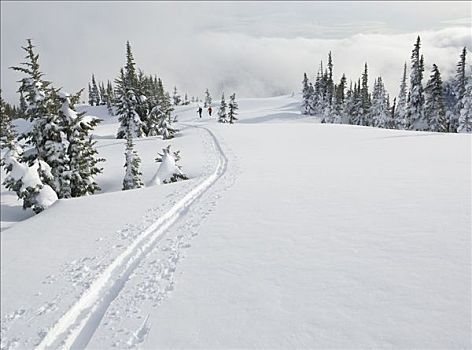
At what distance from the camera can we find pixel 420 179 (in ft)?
47.2

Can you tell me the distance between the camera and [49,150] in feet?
78.9

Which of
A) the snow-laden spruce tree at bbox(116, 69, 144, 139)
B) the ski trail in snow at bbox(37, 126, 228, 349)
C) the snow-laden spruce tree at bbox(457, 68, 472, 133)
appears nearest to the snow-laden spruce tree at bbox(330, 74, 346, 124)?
the snow-laden spruce tree at bbox(457, 68, 472, 133)

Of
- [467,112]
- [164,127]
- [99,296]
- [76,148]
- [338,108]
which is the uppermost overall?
[338,108]

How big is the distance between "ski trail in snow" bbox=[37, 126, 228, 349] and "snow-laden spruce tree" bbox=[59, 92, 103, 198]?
47.1ft

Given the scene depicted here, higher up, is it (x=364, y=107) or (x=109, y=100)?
(x=109, y=100)

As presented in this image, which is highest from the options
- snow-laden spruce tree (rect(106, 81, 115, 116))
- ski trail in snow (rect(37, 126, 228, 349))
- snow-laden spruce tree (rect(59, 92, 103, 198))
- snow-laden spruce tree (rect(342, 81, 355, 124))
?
snow-laden spruce tree (rect(106, 81, 115, 116))

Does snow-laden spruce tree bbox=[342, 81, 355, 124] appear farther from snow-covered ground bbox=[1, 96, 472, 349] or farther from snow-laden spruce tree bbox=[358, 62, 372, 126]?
snow-covered ground bbox=[1, 96, 472, 349]

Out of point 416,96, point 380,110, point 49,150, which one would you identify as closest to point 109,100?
point 380,110

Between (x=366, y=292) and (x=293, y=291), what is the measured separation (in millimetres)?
1388

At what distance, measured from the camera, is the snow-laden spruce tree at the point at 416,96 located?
5531 cm

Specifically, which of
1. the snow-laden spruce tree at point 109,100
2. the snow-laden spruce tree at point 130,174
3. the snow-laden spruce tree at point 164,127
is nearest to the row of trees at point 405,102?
the snow-laden spruce tree at point 164,127

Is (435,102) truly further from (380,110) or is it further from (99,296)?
(99,296)

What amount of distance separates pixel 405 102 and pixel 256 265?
8108 centimetres

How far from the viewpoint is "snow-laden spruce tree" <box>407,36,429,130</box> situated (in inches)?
2178
